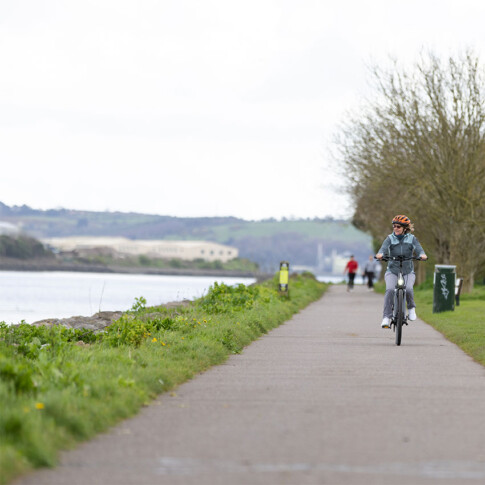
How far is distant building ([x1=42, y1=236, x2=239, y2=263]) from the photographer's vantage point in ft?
350

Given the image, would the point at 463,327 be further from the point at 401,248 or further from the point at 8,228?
the point at 8,228

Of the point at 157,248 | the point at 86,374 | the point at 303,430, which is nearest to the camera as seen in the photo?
the point at 303,430

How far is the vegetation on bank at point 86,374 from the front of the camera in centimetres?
617

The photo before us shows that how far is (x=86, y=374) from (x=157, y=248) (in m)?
116

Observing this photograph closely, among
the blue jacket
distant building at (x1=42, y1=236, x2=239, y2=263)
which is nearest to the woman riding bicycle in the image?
the blue jacket

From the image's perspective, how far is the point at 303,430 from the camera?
23.8 ft

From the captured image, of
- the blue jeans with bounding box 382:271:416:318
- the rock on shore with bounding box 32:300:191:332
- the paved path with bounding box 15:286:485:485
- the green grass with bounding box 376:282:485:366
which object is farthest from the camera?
the rock on shore with bounding box 32:300:191:332

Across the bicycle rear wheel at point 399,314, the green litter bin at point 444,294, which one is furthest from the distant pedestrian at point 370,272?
the bicycle rear wheel at point 399,314

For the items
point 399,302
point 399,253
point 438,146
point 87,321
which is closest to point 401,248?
point 399,253

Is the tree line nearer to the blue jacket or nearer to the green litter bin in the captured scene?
the green litter bin

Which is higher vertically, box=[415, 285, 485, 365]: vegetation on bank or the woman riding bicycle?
the woman riding bicycle

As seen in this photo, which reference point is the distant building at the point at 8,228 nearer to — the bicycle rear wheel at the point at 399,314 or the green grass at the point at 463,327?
the green grass at the point at 463,327

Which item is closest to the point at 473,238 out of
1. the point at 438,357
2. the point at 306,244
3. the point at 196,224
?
the point at 438,357

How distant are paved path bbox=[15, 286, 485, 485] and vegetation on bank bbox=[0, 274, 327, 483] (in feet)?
0.54
